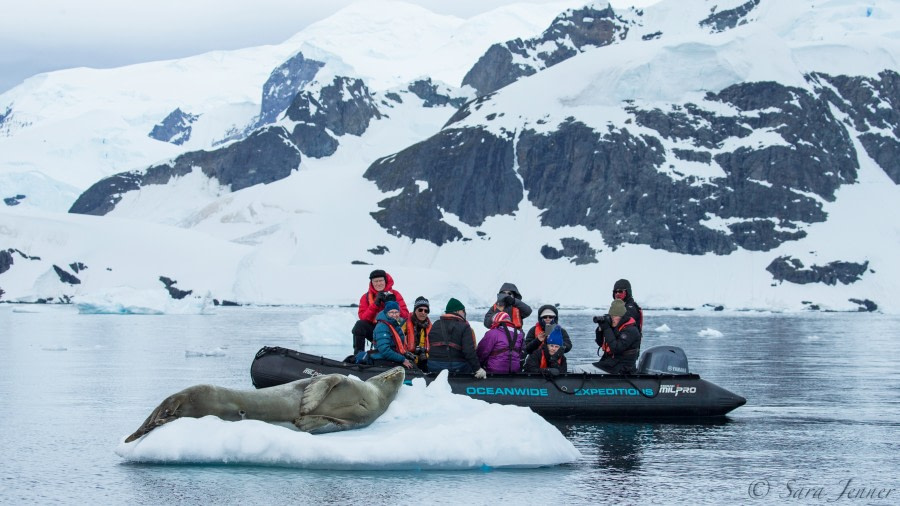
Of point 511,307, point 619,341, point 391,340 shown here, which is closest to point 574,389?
point 619,341

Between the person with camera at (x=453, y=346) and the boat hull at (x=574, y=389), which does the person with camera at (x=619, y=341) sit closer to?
the boat hull at (x=574, y=389)

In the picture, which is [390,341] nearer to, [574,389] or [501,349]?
[501,349]

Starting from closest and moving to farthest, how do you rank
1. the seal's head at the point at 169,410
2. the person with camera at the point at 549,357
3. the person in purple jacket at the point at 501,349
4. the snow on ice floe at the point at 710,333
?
the seal's head at the point at 169,410 → the person in purple jacket at the point at 501,349 → the person with camera at the point at 549,357 → the snow on ice floe at the point at 710,333

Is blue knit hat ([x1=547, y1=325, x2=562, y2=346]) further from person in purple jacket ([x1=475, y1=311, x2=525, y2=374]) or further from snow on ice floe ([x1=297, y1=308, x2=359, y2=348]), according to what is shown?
snow on ice floe ([x1=297, y1=308, x2=359, y2=348])

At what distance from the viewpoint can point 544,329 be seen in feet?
74.3

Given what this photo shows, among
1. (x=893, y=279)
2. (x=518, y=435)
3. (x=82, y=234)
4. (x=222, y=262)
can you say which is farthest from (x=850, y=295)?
(x=518, y=435)

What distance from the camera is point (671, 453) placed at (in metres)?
19.7

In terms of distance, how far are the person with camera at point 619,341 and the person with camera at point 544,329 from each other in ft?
3.70

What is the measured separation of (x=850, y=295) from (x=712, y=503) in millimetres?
184830

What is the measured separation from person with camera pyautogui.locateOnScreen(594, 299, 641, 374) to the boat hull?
2.17 feet

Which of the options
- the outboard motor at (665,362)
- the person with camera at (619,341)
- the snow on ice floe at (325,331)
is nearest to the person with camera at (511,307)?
the person with camera at (619,341)

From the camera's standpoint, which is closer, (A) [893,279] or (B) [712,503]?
(B) [712,503]

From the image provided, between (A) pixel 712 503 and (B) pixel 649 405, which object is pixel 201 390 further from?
(B) pixel 649 405

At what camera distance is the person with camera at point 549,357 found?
2261cm
